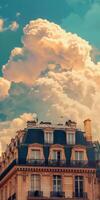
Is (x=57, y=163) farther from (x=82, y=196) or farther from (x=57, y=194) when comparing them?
(x=82, y=196)

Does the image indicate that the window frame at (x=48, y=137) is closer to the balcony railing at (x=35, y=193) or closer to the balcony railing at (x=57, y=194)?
the balcony railing at (x=57, y=194)

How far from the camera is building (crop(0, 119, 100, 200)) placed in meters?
72.1

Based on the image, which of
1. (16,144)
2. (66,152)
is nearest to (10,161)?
(16,144)

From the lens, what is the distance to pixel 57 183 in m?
72.8

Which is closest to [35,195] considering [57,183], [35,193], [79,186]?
[35,193]

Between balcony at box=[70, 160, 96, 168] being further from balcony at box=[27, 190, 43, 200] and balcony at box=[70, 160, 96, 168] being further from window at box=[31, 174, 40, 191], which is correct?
balcony at box=[27, 190, 43, 200]

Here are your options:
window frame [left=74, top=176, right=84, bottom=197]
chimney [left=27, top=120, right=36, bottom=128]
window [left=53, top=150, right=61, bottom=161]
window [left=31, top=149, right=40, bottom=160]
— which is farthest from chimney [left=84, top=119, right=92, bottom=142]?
window [left=31, top=149, right=40, bottom=160]

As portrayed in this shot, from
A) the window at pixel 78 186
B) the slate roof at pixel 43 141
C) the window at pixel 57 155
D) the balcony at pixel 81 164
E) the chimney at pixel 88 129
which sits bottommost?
the window at pixel 78 186

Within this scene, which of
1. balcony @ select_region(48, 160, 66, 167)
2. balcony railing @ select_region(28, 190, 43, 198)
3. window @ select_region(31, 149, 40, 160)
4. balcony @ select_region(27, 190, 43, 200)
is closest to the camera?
balcony @ select_region(27, 190, 43, 200)

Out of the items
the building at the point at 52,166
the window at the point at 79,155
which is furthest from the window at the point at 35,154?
the window at the point at 79,155

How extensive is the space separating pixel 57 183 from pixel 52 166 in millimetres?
2129

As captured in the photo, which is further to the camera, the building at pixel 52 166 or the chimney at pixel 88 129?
the chimney at pixel 88 129

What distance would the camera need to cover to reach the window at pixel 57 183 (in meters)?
72.5

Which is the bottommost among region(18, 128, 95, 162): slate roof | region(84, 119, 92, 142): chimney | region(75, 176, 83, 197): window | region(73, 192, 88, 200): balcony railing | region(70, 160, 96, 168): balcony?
region(73, 192, 88, 200): balcony railing
